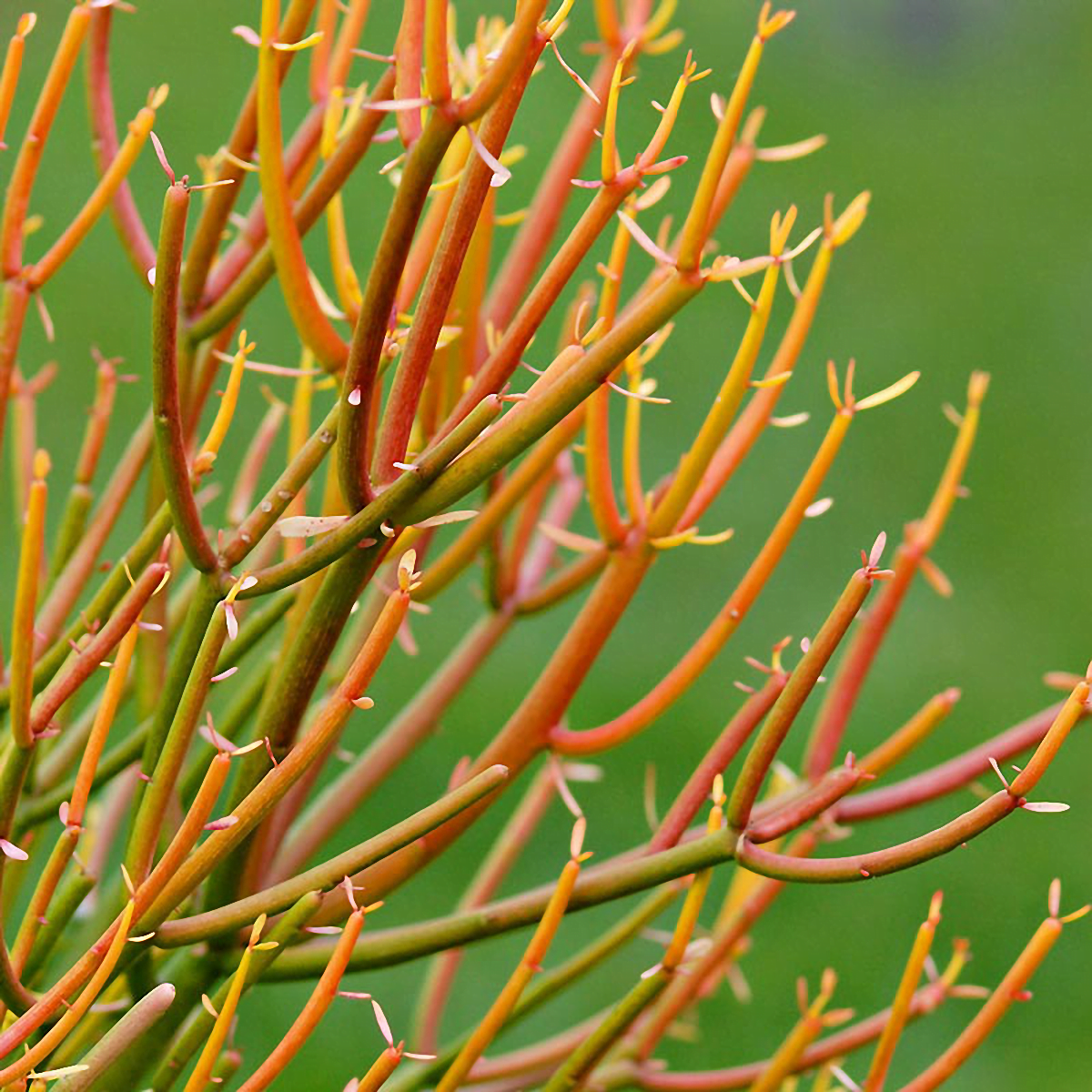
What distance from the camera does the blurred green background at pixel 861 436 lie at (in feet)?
5.83

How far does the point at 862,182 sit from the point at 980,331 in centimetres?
37

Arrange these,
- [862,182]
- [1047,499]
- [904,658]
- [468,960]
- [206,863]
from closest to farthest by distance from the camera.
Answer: [206,863] → [468,960] → [904,658] → [1047,499] → [862,182]

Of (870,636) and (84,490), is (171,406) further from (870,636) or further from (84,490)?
(870,636)

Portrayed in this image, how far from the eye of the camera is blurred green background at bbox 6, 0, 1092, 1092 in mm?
1778

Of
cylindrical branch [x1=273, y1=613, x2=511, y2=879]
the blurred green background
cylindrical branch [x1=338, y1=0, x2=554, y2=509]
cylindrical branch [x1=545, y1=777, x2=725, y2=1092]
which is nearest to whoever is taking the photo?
cylindrical branch [x1=338, y1=0, x2=554, y2=509]

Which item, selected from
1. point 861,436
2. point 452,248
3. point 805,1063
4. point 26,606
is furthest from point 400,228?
point 861,436

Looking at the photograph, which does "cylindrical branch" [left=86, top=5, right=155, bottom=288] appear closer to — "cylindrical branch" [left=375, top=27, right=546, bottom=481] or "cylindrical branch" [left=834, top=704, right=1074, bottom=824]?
"cylindrical branch" [left=375, top=27, right=546, bottom=481]

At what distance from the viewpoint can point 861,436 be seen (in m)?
2.42

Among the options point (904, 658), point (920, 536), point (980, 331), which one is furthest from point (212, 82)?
point (920, 536)

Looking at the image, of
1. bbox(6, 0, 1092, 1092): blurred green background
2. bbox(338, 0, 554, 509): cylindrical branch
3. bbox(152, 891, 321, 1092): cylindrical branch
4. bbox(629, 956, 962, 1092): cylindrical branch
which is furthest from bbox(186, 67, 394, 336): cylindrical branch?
bbox(6, 0, 1092, 1092): blurred green background

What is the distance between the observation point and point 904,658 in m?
Result: 2.13

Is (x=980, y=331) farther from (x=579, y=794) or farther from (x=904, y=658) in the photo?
(x=579, y=794)

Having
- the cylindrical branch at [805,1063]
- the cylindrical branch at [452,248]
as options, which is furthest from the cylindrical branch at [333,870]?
the cylindrical branch at [805,1063]

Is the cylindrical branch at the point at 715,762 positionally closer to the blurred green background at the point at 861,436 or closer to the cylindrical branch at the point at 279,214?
the cylindrical branch at the point at 279,214
